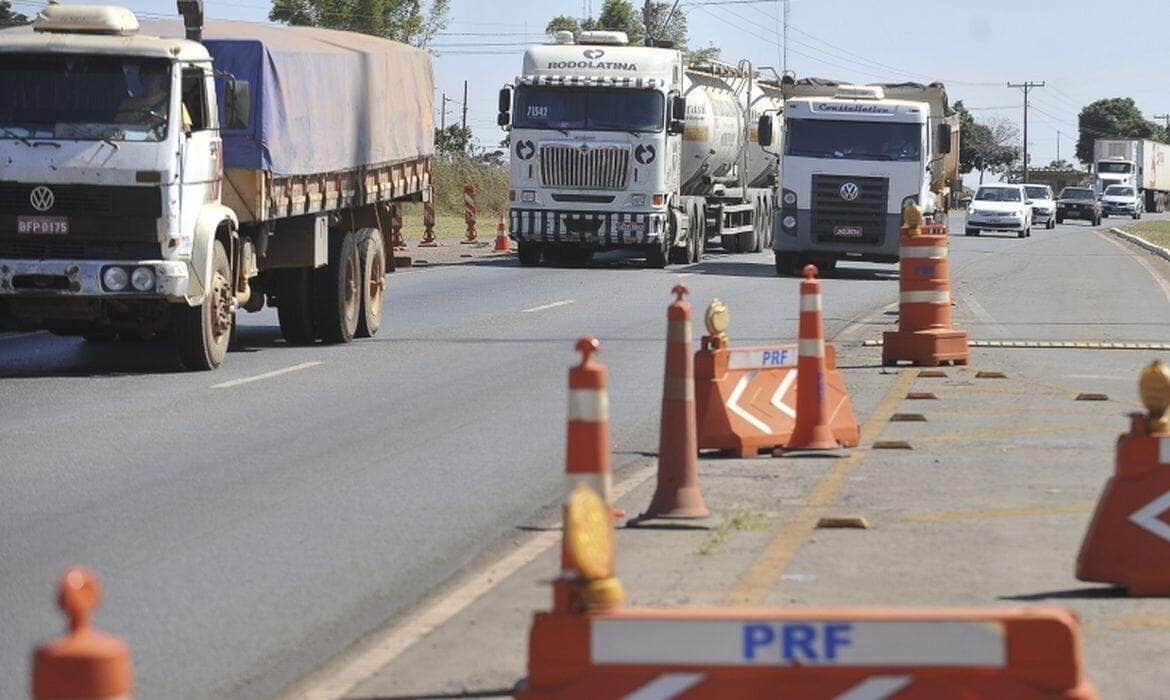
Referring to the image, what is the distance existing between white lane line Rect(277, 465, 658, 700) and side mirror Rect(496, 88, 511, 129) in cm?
2731

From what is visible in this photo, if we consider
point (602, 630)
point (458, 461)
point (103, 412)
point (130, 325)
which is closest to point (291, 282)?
point (130, 325)

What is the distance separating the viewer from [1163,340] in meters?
22.5

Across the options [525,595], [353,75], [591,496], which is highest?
[353,75]

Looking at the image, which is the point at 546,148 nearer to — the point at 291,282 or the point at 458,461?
the point at 291,282

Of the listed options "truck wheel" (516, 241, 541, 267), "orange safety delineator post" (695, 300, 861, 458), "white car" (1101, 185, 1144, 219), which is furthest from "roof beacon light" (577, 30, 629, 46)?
"white car" (1101, 185, 1144, 219)

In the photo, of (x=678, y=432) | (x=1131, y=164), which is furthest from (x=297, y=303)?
(x=1131, y=164)

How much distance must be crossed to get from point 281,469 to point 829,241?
24.6m

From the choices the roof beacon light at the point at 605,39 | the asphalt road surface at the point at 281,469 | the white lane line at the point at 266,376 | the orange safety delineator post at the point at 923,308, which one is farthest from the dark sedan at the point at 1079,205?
the white lane line at the point at 266,376

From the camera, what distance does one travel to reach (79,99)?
668 inches

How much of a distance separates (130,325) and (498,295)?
11.1 m

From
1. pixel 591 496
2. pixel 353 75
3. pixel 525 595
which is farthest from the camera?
pixel 353 75

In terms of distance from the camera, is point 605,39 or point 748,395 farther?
point 605,39

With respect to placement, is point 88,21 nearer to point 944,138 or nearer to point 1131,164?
point 944,138

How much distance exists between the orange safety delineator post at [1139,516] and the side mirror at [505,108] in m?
29.1
